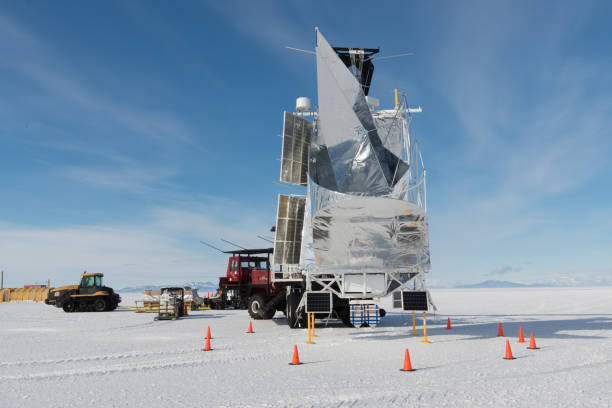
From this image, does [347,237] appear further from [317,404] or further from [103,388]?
[103,388]

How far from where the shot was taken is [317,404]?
7238 mm

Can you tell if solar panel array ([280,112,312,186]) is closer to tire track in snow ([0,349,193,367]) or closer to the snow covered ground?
the snow covered ground

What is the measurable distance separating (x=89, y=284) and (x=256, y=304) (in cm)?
1690

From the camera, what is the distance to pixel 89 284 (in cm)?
3353

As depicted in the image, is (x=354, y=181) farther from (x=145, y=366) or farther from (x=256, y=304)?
(x=256, y=304)

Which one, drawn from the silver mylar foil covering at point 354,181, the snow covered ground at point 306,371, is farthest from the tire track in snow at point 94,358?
the silver mylar foil covering at point 354,181

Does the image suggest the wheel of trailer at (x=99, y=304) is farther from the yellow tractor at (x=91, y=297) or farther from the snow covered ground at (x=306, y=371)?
the snow covered ground at (x=306, y=371)

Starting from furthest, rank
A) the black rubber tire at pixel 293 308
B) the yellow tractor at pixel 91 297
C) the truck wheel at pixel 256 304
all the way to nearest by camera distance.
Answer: the yellow tractor at pixel 91 297
the truck wheel at pixel 256 304
the black rubber tire at pixel 293 308

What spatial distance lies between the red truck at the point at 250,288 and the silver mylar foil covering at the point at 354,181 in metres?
9.27

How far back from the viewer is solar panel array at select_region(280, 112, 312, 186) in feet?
55.8

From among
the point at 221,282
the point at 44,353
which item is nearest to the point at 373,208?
the point at 44,353

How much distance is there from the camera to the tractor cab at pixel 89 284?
33312 mm

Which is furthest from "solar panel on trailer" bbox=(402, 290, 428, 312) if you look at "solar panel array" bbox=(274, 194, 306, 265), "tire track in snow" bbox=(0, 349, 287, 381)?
"solar panel array" bbox=(274, 194, 306, 265)

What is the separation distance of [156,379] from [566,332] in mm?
15081
